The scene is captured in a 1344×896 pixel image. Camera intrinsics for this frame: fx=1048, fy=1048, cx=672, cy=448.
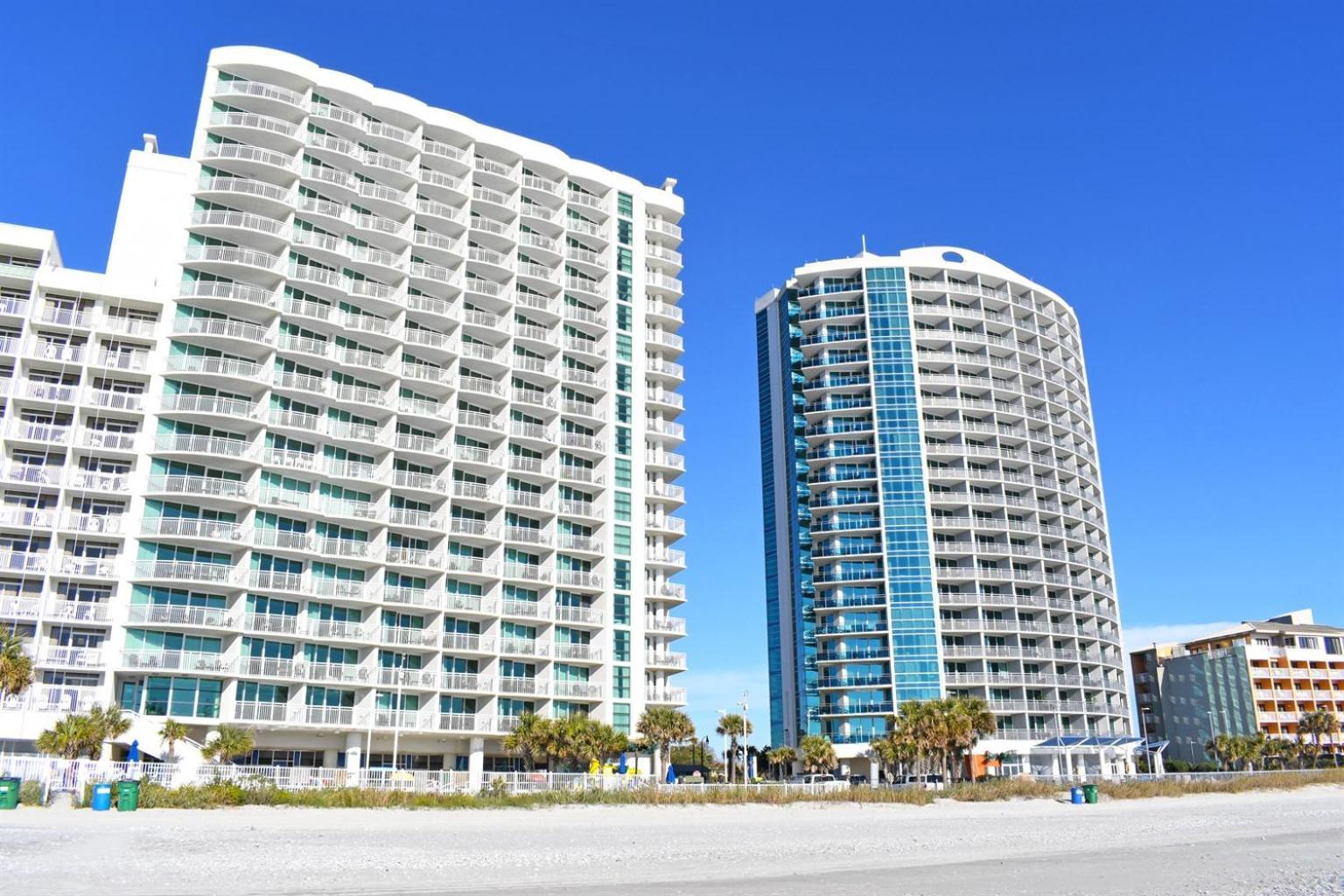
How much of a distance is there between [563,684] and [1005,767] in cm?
4191

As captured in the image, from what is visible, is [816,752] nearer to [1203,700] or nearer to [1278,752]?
[1278,752]

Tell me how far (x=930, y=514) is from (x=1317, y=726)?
158 feet

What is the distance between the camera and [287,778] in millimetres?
40719

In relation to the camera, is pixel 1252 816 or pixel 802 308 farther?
pixel 802 308

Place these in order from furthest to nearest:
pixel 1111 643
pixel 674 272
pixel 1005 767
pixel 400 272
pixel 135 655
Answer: pixel 1111 643
pixel 1005 767
pixel 674 272
pixel 400 272
pixel 135 655

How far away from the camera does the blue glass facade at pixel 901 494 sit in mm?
88688

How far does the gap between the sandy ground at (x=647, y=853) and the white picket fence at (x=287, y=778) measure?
375cm

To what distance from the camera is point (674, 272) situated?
79250mm

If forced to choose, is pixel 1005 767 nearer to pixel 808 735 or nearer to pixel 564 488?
pixel 808 735

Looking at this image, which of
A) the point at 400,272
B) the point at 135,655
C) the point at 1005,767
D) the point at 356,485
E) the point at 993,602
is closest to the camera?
the point at 135,655

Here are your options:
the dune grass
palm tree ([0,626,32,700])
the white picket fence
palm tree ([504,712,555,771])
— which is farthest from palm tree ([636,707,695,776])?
palm tree ([0,626,32,700])

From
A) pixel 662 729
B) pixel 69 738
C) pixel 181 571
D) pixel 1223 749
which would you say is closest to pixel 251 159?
pixel 181 571

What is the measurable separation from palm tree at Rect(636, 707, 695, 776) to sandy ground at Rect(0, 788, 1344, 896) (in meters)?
20.0

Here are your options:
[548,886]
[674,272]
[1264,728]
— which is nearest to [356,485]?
[674,272]
